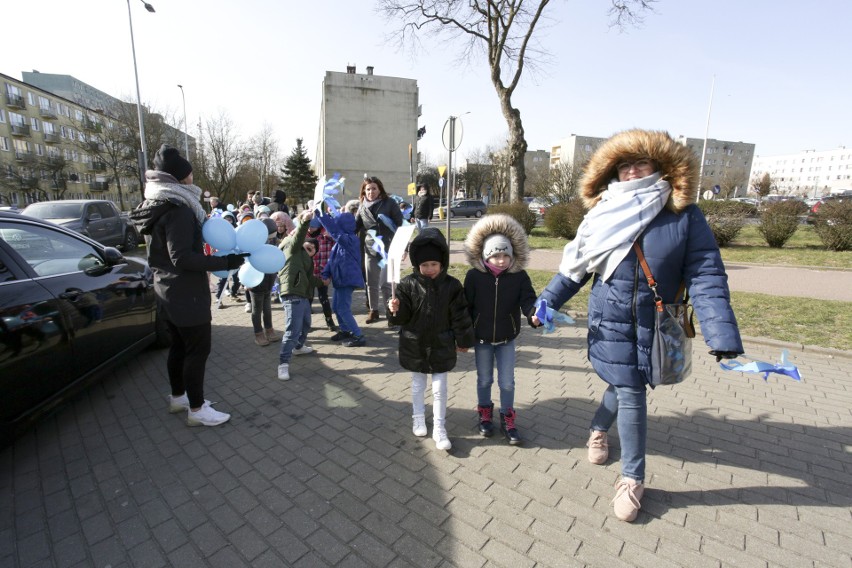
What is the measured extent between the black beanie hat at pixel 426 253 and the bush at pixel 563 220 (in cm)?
1286

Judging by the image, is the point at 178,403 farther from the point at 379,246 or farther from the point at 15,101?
the point at 15,101

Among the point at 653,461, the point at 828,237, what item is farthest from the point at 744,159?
the point at 653,461

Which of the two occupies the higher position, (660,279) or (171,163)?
(171,163)

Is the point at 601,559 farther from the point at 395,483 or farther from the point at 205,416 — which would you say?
the point at 205,416

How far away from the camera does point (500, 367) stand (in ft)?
10.4

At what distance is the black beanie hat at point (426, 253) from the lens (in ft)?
9.93

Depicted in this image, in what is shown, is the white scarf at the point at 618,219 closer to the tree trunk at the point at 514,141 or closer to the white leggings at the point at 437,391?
the white leggings at the point at 437,391

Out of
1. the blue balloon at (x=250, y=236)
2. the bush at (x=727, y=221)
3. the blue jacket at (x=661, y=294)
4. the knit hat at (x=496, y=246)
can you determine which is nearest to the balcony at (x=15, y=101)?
the blue balloon at (x=250, y=236)

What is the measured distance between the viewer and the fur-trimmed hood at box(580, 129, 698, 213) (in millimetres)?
2234

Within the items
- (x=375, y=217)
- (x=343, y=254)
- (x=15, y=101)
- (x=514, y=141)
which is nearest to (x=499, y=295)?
(x=343, y=254)

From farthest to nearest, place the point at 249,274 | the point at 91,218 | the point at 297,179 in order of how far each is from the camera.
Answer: the point at 297,179, the point at 91,218, the point at 249,274

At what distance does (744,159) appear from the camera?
304 feet

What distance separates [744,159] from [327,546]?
11692cm

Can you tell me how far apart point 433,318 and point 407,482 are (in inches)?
41.7
